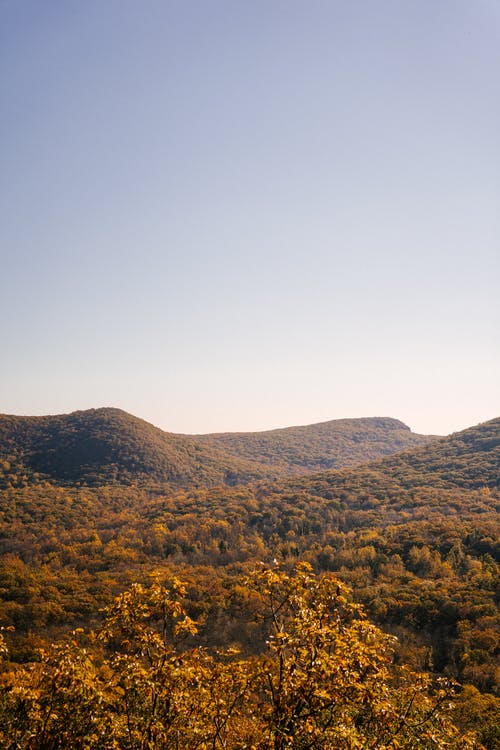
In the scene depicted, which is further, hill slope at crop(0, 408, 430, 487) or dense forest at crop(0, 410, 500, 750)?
hill slope at crop(0, 408, 430, 487)

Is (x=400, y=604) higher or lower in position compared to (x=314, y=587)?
lower

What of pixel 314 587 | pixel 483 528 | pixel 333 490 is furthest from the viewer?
pixel 333 490

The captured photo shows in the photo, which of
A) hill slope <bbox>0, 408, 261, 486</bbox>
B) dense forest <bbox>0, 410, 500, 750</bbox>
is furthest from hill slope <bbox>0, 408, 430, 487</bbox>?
dense forest <bbox>0, 410, 500, 750</bbox>

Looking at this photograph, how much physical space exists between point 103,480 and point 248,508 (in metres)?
62.7

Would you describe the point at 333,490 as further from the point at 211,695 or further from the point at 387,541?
the point at 211,695

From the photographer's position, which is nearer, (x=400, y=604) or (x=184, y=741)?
(x=184, y=741)

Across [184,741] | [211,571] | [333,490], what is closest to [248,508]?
[333,490]

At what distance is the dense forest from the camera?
7.52 metres

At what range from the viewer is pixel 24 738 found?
→ 853cm

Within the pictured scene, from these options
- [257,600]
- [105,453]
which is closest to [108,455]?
[105,453]

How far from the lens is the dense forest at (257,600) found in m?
7.52

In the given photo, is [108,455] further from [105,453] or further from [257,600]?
[257,600]

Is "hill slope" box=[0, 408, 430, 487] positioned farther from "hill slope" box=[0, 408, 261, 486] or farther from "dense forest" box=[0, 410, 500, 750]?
"dense forest" box=[0, 410, 500, 750]

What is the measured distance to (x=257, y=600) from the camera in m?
50.0
